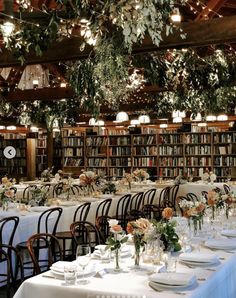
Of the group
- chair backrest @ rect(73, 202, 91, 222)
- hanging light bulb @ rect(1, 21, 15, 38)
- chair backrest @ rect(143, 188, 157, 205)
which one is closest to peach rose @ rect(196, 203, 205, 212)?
hanging light bulb @ rect(1, 21, 15, 38)

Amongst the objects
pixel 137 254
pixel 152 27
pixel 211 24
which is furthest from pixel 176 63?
pixel 137 254

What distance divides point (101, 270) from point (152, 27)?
78.3 inches

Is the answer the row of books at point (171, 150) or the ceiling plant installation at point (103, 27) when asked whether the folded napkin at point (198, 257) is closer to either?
the ceiling plant installation at point (103, 27)

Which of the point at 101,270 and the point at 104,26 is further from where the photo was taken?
the point at 104,26

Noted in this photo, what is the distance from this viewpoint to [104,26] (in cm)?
579

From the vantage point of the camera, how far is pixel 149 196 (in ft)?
38.7

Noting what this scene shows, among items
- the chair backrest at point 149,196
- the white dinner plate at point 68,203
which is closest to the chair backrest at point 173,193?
the chair backrest at point 149,196

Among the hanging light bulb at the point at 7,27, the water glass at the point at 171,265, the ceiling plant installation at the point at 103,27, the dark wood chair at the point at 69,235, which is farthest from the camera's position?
the dark wood chair at the point at 69,235

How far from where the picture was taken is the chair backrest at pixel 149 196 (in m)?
11.4

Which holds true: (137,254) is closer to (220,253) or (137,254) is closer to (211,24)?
(220,253)

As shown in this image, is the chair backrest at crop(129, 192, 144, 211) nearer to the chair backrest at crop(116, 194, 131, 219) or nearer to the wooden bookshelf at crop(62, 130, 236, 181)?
the chair backrest at crop(116, 194, 131, 219)

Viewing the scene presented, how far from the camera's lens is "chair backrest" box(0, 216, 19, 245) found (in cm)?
639

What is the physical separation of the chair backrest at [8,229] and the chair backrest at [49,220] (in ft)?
1.41

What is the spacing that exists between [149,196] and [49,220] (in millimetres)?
4642
